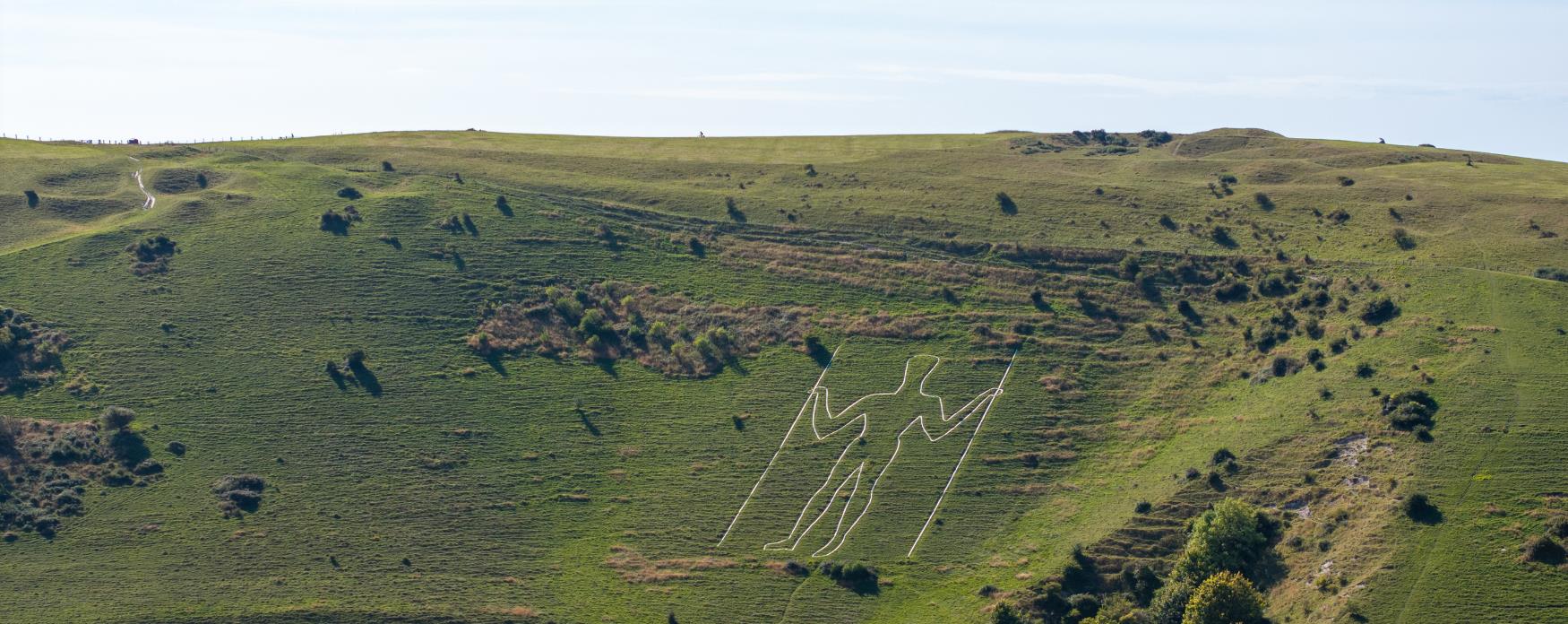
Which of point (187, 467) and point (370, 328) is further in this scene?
point (370, 328)

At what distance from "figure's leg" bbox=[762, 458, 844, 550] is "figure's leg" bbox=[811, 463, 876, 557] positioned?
49.9 inches

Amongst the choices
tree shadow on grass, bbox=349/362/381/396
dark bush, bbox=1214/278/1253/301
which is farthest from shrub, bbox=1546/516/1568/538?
tree shadow on grass, bbox=349/362/381/396

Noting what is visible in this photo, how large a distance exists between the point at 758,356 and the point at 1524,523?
70523mm

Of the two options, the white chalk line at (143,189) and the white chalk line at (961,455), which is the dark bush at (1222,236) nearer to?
the white chalk line at (961,455)

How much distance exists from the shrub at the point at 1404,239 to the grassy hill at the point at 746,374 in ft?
3.43

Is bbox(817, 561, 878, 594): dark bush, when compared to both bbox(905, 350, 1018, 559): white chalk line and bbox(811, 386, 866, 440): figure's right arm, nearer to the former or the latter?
bbox(905, 350, 1018, 559): white chalk line

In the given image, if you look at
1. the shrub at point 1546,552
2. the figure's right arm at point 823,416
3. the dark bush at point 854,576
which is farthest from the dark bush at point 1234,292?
the dark bush at point 854,576

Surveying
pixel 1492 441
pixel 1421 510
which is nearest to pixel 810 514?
pixel 1421 510

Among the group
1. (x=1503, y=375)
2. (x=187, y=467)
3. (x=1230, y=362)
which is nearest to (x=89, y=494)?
(x=187, y=467)

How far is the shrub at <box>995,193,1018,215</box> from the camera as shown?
513 ft

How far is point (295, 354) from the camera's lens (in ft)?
407

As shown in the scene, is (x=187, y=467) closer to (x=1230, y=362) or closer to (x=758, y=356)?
(x=758, y=356)

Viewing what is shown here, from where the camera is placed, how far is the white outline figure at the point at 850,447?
10312 cm

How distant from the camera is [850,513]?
346 ft
